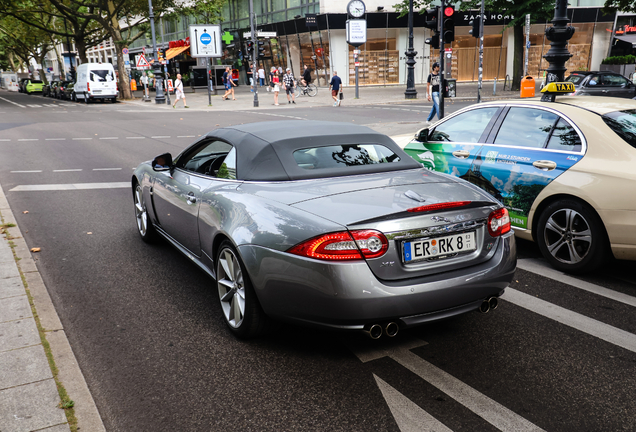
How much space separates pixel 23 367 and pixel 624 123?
5.03 metres

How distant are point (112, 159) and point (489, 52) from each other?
42.2 meters

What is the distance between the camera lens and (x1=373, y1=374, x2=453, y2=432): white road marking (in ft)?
9.42

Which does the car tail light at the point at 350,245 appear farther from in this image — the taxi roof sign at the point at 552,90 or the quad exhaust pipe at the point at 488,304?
the taxi roof sign at the point at 552,90

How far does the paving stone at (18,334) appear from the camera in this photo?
3.76 metres

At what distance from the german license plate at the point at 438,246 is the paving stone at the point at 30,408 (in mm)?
2029

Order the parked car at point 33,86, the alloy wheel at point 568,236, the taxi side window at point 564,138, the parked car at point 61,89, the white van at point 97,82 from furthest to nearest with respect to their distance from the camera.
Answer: the parked car at point 33,86 < the parked car at point 61,89 < the white van at point 97,82 < the taxi side window at point 564,138 < the alloy wheel at point 568,236

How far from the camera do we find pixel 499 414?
2973 mm

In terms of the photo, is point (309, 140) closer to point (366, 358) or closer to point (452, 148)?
point (366, 358)

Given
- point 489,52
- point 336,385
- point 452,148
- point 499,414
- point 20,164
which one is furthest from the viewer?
point 489,52

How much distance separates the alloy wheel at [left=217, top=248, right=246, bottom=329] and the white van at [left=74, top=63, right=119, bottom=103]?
131 feet

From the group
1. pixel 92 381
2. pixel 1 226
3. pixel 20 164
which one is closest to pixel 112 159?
pixel 20 164

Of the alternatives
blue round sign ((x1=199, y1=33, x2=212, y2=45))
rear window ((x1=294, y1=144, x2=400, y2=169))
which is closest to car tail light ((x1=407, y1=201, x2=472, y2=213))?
rear window ((x1=294, y1=144, x2=400, y2=169))

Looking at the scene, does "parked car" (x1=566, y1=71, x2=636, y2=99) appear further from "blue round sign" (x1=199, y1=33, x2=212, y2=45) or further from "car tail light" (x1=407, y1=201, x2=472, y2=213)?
"blue round sign" (x1=199, y1=33, x2=212, y2=45)

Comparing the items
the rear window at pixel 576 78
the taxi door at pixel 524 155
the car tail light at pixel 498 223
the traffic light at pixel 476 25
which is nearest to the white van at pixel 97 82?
the traffic light at pixel 476 25
